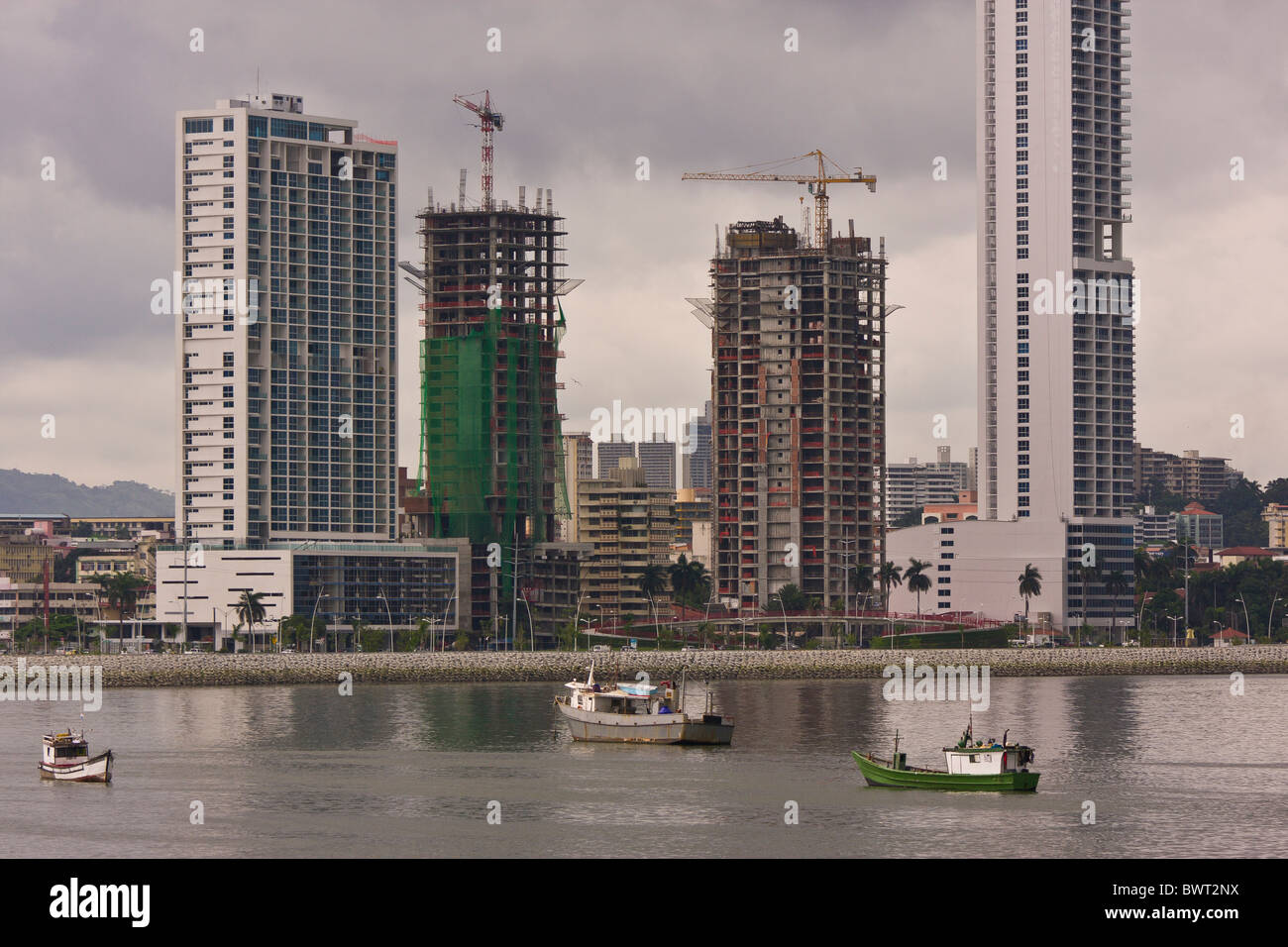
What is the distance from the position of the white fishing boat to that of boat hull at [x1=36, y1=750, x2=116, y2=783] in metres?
40.0

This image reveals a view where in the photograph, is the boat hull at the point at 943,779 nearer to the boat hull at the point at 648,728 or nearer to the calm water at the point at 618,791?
the calm water at the point at 618,791

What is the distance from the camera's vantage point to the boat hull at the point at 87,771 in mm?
116438

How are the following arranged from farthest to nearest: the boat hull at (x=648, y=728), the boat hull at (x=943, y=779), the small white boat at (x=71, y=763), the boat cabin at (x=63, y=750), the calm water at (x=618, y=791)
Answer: the boat hull at (x=648, y=728), the boat cabin at (x=63, y=750), the small white boat at (x=71, y=763), the boat hull at (x=943, y=779), the calm water at (x=618, y=791)

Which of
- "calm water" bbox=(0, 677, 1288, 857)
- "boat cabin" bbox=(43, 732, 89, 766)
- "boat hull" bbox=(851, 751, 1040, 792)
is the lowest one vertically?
"calm water" bbox=(0, 677, 1288, 857)

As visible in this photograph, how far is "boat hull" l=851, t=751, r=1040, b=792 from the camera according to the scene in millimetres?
107812

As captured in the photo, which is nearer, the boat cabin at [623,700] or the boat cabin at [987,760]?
the boat cabin at [987,760]

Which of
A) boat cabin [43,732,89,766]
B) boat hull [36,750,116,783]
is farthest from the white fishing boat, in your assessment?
boat cabin [43,732,89,766]

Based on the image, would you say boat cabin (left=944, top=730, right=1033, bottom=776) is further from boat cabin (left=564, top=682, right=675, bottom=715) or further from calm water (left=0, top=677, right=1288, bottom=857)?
boat cabin (left=564, top=682, right=675, bottom=715)

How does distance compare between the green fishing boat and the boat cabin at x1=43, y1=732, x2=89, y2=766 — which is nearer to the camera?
the green fishing boat

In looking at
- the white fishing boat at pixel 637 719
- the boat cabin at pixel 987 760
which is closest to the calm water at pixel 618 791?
the boat cabin at pixel 987 760

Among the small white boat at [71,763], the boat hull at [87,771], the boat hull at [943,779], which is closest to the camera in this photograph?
the boat hull at [943,779]
